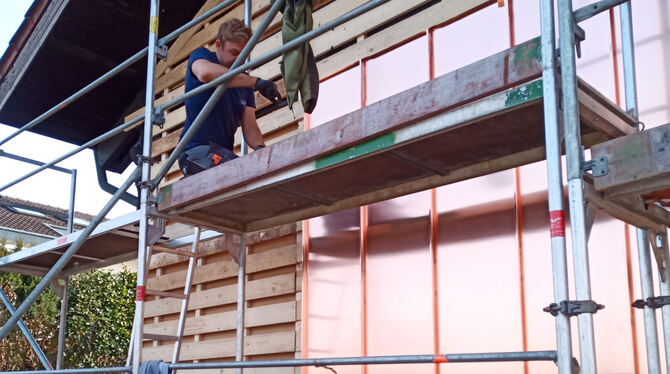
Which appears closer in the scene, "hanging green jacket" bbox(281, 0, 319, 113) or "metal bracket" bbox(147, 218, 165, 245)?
"hanging green jacket" bbox(281, 0, 319, 113)

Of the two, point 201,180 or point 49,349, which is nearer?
point 201,180

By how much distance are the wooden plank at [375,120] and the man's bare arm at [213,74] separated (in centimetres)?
68

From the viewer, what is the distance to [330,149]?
3801 millimetres

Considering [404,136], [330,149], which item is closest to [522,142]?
[404,136]

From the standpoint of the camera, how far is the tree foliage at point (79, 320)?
14.2 metres

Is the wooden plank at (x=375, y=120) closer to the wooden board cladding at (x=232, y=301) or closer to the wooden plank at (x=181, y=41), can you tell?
the wooden board cladding at (x=232, y=301)

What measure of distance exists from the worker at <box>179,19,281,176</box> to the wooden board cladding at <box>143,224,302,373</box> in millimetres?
719

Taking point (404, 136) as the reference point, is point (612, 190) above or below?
below

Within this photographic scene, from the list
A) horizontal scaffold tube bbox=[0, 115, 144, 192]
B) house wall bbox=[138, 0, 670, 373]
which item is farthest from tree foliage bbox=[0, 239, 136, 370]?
house wall bbox=[138, 0, 670, 373]

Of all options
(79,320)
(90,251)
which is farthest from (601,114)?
(79,320)

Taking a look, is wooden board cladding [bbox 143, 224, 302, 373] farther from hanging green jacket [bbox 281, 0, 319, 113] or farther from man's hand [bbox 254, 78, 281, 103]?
hanging green jacket [bbox 281, 0, 319, 113]

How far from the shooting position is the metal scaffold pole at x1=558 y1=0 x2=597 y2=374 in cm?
258

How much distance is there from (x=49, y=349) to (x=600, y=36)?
13339 millimetres

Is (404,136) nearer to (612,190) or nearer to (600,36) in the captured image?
(612,190)
